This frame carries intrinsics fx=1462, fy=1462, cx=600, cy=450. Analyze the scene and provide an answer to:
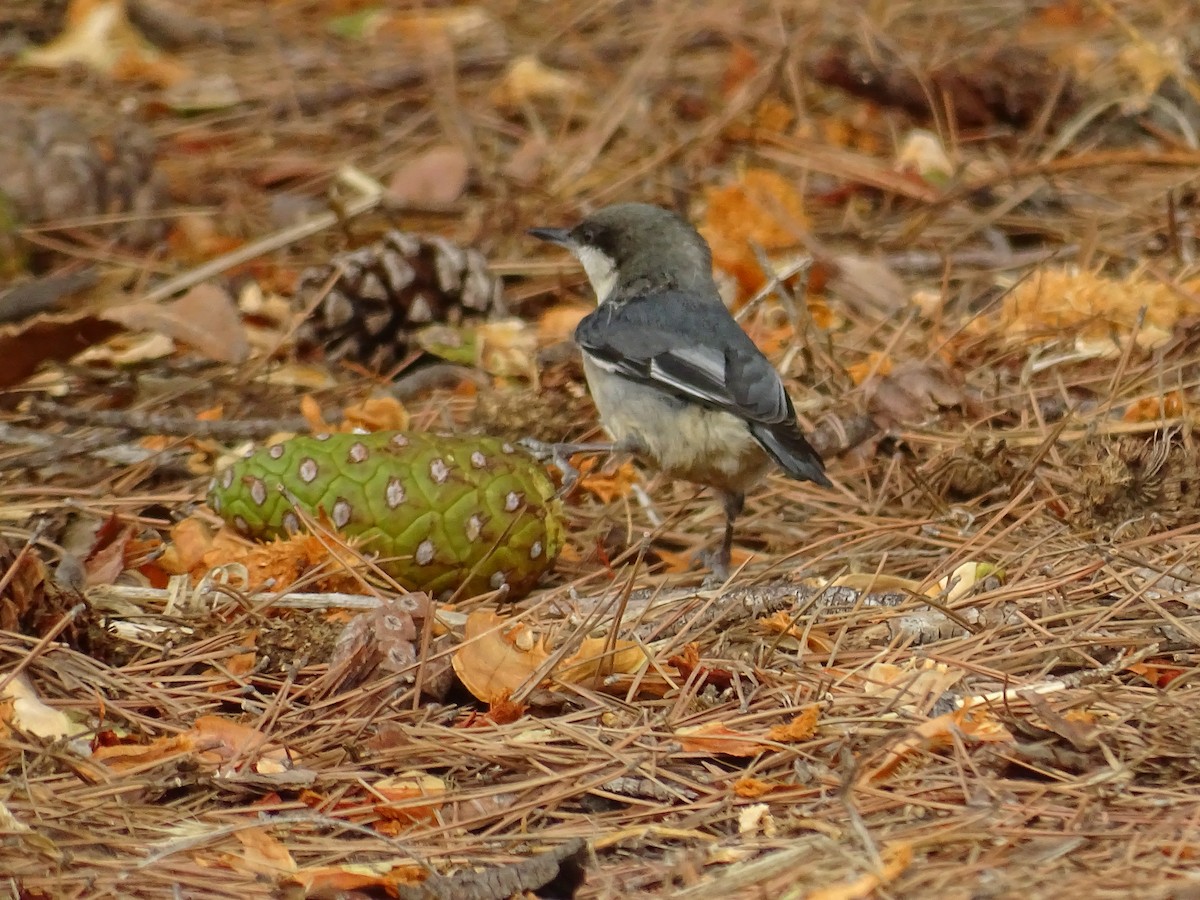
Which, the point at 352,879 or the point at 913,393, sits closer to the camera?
the point at 352,879

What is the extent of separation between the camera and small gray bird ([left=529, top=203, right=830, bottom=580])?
12.2 ft

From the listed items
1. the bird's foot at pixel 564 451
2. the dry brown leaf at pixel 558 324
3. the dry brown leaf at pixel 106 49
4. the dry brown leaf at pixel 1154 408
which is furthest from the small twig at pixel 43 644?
the dry brown leaf at pixel 106 49

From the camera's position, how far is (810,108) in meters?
6.72

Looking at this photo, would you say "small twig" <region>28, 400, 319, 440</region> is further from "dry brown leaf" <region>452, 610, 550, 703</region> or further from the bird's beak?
"dry brown leaf" <region>452, 610, 550, 703</region>

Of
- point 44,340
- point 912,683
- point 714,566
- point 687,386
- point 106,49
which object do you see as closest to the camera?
point 912,683

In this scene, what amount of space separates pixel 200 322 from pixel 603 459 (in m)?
1.48

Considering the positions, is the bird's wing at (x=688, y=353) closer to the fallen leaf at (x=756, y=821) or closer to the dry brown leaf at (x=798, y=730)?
the dry brown leaf at (x=798, y=730)

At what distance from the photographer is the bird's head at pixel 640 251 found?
14.5 feet

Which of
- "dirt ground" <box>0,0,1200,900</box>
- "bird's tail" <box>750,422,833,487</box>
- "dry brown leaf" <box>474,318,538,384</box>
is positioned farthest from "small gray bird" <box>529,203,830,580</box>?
"dry brown leaf" <box>474,318,538,384</box>

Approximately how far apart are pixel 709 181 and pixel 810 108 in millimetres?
872

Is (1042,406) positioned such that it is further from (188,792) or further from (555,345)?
(188,792)

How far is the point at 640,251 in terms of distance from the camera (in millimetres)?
4500

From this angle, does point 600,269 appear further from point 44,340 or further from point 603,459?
point 44,340

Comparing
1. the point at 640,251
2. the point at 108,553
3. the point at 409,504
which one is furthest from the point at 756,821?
the point at 640,251
